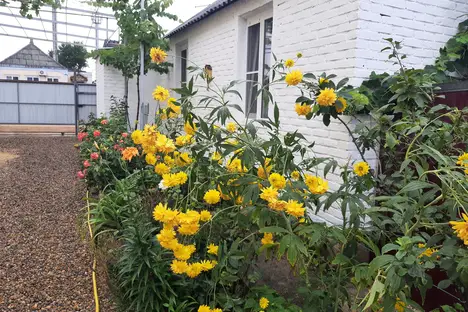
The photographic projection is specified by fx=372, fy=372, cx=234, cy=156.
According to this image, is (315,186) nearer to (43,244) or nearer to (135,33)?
(43,244)

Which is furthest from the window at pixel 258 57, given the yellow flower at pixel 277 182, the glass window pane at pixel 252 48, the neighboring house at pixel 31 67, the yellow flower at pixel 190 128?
the neighboring house at pixel 31 67

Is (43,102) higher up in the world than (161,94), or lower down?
higher up

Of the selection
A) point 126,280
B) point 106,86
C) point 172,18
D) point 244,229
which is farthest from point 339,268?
point 106,86

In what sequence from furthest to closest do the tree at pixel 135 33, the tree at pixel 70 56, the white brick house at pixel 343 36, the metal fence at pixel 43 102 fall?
the tree at pixel 70 56
the metal fence at pixel 43 102
the tree at pixel 135 33
the white brick house at pixel 343 36

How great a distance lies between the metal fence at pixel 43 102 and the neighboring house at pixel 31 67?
21.1 metres

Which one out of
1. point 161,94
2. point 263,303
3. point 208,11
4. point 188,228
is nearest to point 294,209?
point 188,228

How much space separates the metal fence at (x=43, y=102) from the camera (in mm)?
14242

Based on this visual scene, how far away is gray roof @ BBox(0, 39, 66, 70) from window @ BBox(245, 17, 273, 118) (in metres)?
35.2

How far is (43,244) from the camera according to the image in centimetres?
361

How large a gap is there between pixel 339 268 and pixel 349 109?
141 cm

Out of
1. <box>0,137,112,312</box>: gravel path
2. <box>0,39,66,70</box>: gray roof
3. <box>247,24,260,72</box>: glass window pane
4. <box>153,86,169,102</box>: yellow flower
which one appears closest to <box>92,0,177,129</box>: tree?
<box>0,137,112,312</box>: gravel path

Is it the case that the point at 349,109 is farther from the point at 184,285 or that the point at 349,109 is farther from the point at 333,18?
the point at 184,285

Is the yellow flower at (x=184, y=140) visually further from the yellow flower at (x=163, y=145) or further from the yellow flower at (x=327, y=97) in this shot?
the yellow flower at (x=327, y=97)

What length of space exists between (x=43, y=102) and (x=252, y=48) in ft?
40.0
